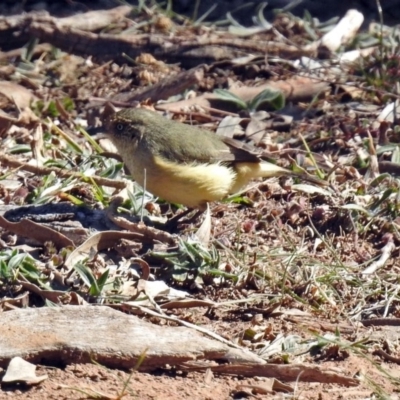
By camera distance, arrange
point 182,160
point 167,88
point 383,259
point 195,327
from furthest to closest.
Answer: point 167,88
point 182,160
point 383,259
point 195,327

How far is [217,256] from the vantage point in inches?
235

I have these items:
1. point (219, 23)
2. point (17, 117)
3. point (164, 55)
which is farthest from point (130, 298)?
point (219, 23)

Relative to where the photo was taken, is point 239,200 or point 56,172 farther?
point 56,172

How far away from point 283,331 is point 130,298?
912 mm

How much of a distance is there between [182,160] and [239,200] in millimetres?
669

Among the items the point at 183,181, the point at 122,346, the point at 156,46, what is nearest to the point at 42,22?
the point at 156,46

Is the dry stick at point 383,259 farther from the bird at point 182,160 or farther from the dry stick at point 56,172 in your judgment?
the dry stick at point 56,172

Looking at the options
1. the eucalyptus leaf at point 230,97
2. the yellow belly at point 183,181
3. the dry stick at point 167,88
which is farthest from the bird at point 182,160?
the dry stick at point 167,88

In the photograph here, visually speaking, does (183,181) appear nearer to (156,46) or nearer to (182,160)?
(182,160)

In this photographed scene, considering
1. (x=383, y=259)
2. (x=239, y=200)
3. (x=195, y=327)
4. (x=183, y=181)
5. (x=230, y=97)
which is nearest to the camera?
(x=195, y=327)

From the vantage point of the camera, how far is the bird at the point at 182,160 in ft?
21.9

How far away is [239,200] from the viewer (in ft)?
23.7

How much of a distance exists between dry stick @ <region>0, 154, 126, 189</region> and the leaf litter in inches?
0.6

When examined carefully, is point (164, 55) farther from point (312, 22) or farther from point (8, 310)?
point (8, 310)
